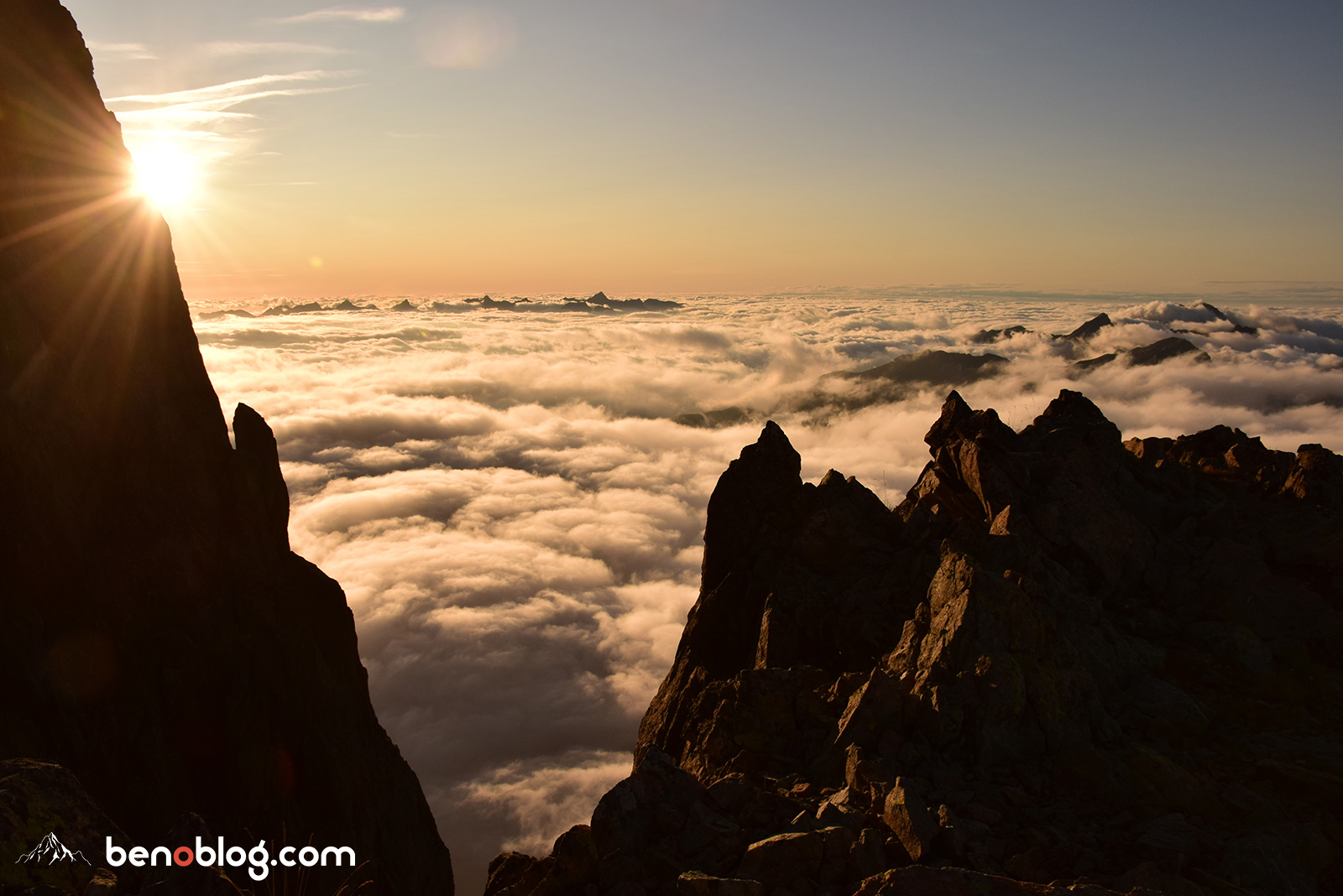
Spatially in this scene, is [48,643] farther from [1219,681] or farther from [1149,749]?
[1219,681]

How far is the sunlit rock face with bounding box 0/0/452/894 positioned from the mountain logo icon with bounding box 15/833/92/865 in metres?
19.2

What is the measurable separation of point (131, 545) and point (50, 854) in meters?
27.1

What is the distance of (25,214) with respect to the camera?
32062mm

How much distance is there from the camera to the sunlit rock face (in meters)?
29.5

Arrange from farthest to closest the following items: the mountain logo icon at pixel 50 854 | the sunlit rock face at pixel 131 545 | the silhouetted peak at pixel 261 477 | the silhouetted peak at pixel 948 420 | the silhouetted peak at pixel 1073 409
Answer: the silhouetted peak at pixel 948 420
the silhouetted peak at pixel 1073 409
the silhouetted peak at pixel 261 477
the sunlit rock face at pixel 131 545
the mountain logo icon at pixel 50 854

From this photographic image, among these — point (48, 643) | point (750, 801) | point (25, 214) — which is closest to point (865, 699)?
point (750, 801)

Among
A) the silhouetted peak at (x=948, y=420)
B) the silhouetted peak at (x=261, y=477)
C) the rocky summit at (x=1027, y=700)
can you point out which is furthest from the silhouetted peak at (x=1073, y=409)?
the silhouetted peak at (x=261, y=477)

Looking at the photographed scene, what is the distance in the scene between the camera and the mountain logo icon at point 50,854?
34.7 feet

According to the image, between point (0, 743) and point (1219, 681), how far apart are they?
3997 cm

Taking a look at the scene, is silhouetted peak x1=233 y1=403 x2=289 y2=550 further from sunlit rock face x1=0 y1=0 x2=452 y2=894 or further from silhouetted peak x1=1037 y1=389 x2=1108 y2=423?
silhouetted peak x1=1037 y1=389 x2=1108 y2=423

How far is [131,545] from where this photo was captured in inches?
1312

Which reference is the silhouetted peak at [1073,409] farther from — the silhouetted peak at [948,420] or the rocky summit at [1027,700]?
the silhouetted peak at [948,420]

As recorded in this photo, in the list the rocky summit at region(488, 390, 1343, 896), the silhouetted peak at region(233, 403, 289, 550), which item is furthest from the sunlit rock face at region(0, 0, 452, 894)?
the rocky summit at region(488, 390, 1343, 896)

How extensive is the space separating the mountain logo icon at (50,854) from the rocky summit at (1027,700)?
334 inches
